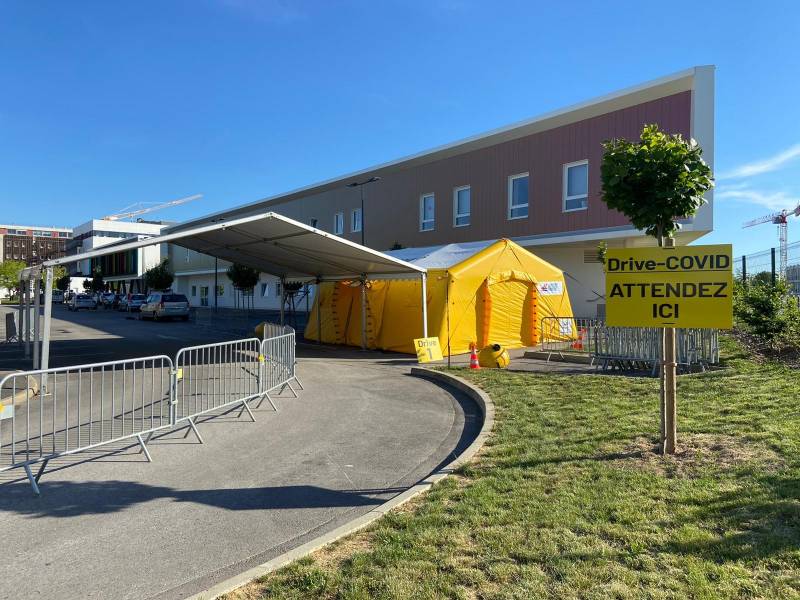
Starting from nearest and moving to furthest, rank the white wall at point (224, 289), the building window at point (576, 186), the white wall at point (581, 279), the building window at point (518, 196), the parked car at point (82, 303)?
the building window at point (576, 186) → the white wall at point (581, 279) → the building window at point (518, 196) → the white wall at point (224, 289) → the parked car at point (82, 303)

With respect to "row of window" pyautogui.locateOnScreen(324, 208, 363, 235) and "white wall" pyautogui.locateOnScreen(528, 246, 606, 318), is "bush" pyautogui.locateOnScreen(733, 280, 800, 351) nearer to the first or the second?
"white wall" pyautogui.locateOnScreen(528, 246, 606, 318)

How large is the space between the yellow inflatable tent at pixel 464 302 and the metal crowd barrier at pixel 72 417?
776cm

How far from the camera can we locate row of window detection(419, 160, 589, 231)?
80.6ft

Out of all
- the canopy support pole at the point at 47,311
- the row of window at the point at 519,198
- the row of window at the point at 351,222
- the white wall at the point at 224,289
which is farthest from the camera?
the white wall at the point at 224,289

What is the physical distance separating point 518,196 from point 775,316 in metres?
16.3

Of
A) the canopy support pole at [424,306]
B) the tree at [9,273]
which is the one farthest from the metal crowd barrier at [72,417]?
the tree at [9,273]

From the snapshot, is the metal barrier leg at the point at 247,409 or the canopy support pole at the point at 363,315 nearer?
the metal barrier leg at the point at 247,409

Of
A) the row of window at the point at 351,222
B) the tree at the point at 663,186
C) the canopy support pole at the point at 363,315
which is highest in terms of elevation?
the row of window at the point at 351,222

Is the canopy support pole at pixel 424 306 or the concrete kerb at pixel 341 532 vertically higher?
the canopy support pole at pixel 424 306

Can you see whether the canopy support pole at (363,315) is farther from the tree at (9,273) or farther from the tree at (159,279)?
the tree at (9,273)

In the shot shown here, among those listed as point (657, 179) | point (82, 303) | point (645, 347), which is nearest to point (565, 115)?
point (645, 347)

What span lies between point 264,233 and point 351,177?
24.8m

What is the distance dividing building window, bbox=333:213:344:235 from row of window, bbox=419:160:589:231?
31.9 feet

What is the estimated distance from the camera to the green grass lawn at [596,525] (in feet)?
10.8
